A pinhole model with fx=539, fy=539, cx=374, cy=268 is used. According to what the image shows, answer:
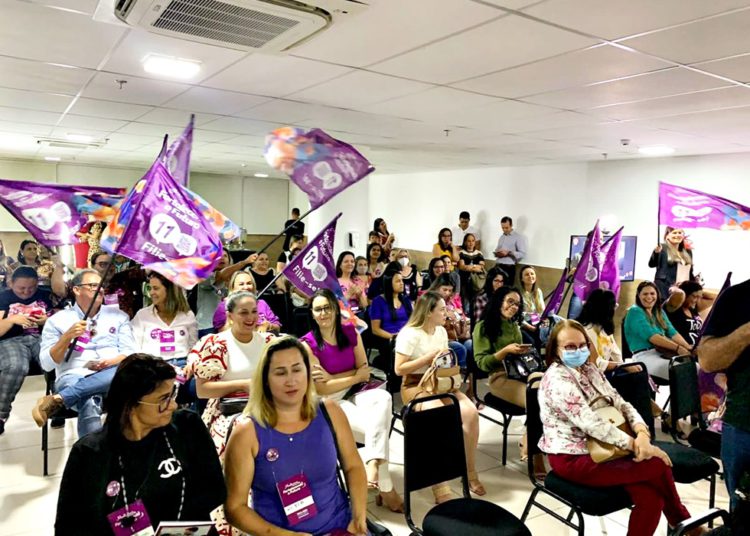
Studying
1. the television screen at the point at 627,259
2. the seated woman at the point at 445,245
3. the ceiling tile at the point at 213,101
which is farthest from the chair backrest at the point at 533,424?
the seated woman at the point at 445,245

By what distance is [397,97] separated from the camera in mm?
4031

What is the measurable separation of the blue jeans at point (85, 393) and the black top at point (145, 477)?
1.72 metres

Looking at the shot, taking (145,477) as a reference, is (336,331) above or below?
above

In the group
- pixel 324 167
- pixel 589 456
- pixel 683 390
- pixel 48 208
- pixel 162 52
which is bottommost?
pixel 589 456

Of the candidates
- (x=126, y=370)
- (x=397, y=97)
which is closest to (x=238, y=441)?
(x=126, y=370)

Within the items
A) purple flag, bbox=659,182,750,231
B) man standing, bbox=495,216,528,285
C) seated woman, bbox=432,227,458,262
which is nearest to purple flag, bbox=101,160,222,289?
purple flag, bbox=659,182,750,231

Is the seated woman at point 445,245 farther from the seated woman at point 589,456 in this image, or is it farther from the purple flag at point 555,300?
the seated woman at point 589,456

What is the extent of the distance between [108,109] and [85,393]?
9.12 ft

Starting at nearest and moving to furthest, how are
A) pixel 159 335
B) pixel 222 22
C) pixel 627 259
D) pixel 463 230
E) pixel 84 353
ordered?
pixel 222 22 < pixel 84 353 < pixel 159 335 < pixel 627 259 < pixel 463 230

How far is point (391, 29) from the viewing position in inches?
99.2

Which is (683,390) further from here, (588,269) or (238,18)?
(238,18)

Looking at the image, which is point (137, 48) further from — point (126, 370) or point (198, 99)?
point (126, 370)

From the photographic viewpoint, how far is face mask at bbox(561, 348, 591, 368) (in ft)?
9.16

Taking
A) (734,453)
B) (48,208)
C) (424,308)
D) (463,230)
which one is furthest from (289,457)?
(463,230)
